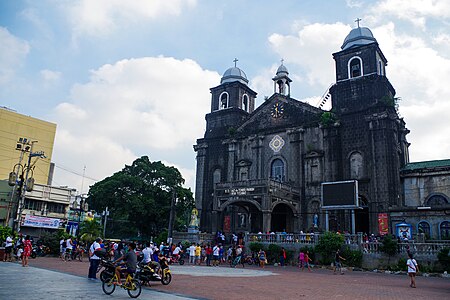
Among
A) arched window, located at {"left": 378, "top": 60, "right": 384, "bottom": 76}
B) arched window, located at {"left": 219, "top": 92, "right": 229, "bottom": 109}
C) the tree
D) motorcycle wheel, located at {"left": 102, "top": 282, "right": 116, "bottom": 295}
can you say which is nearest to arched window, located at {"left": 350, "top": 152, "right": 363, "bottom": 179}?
arched window, located at {"left": 378, "top": 60, "right": 384, "bottom": 76}

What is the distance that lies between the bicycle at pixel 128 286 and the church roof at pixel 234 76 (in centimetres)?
3798

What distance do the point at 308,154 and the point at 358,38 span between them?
1231 centimetres

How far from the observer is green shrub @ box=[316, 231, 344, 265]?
2528 cm

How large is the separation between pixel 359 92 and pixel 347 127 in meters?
3.48

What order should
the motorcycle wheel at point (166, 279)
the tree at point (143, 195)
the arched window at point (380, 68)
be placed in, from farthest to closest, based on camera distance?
the tree at point (143, 195), the arched window at point (380, 68), the motorcycle wheel at point (166, 279)

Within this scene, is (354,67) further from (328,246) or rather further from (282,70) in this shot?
(328,246)

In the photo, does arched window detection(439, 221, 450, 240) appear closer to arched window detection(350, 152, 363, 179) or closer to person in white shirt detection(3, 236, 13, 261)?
arched window detection(350, 152, 363, 179)

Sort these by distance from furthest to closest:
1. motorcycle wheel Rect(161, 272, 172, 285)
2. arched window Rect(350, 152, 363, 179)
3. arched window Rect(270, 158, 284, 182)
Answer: arched window Rect(270, 158, 284, 182), arched window Rect(350, 152, 363, 179), motorcycle wheel Rect(161, 272, 172, 285)

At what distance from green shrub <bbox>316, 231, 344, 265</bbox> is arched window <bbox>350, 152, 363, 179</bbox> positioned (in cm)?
1005

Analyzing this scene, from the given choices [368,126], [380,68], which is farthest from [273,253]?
[380,68]

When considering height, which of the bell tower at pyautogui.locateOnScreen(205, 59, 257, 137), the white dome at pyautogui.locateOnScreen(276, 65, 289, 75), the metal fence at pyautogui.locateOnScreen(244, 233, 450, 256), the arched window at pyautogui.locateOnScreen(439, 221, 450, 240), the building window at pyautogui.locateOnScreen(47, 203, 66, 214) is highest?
the white dome at pyautogui.locateOnScreen(276, 65, 289, 75)

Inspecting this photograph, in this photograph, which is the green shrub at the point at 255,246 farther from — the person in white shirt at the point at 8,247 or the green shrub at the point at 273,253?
the person in white shirt at the point at 8,247

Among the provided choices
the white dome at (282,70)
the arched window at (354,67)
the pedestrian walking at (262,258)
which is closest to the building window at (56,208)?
the white dome at (282,70)

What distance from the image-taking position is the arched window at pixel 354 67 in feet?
122
